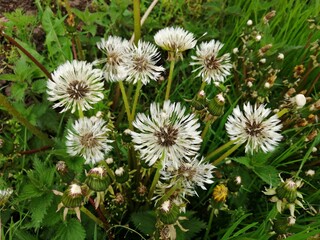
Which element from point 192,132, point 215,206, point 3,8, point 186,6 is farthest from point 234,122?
point 3,8

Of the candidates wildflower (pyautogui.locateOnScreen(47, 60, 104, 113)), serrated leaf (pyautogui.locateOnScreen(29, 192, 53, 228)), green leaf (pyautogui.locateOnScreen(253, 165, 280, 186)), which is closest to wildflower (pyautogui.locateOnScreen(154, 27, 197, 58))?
wildflower (pyautogui.locateOnScreen(47, 60, 104, 113))

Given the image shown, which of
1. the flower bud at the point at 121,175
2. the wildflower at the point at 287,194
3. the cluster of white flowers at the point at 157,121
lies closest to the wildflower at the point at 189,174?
the cluster of white flowers at the point at 157,121

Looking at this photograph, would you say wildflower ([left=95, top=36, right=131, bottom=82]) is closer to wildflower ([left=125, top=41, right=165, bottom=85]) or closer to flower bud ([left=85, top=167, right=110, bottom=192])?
wildflower ([left=125, top=41, right=165, bottom=85])

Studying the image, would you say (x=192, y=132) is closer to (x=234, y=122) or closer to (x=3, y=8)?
(x=234, y=122)

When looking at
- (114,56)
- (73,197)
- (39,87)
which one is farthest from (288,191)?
(39,87)

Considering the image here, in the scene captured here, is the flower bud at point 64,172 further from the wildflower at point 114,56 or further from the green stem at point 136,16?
the green stem at point 136,16

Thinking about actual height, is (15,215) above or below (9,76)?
below
